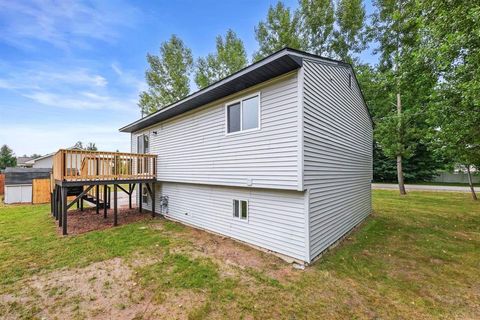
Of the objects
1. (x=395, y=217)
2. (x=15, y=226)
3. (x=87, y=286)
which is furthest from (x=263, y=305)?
(x=15, y=226)

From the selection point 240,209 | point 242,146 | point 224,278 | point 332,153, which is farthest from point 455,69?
point 224,278

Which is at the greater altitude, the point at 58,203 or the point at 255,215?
the point at 255,215

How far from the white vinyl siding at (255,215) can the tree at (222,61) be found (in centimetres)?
1335

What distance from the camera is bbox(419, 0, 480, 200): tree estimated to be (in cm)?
588

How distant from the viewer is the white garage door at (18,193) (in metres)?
14.4

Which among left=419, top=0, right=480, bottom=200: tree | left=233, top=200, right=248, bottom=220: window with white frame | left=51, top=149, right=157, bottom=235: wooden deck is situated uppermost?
left=419, top=0, right=480, bottom=200: tree

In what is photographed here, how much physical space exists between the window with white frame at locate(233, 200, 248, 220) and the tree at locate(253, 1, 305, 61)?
15.0 metres

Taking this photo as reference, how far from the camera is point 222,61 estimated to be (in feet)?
61.8

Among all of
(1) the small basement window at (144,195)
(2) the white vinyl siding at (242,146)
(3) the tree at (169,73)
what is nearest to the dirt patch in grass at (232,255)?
(2) the white vinyl siding at (242,146)

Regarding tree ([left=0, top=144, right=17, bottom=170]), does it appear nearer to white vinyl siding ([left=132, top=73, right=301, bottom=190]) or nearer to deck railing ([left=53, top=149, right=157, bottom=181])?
deck railing ([left=53, top=149, right=157, bottom=181])

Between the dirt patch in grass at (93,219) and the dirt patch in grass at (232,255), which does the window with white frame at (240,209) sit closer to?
the dirt patch in grass at (232,255)

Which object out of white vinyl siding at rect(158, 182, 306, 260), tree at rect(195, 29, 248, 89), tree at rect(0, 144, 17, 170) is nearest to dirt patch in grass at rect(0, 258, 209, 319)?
white vinyl siding at rect(158, 182, 306, 260)

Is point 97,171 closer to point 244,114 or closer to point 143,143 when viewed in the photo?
point 143,143

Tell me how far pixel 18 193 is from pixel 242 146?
17.4 m
